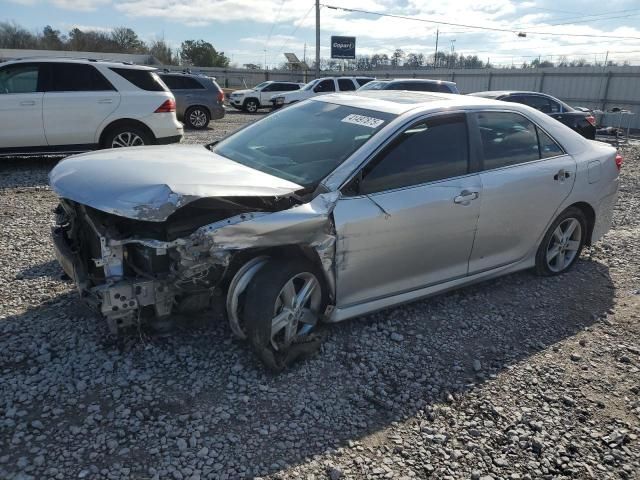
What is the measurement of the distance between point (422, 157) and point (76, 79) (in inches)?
274

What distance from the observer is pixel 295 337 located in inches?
129

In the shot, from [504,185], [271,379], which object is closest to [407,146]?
[504,185]

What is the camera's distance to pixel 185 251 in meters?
2.82

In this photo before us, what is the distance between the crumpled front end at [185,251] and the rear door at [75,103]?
579 centimetres

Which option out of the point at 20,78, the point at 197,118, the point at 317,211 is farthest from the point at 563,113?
the point at 317,211

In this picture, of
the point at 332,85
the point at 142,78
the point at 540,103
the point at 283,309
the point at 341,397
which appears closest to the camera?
the point at 341,397

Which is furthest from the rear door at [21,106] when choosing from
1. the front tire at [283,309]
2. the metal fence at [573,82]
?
the metal fence at [573,82]

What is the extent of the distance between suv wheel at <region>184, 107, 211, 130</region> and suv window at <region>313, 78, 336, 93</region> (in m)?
7.08

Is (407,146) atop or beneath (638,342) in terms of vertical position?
atop

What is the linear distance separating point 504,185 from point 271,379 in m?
2.31

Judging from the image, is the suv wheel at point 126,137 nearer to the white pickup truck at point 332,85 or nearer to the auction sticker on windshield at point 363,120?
the auction sticker on windshield at point 363,120

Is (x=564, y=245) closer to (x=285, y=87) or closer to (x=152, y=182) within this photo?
(x=152, y=182)

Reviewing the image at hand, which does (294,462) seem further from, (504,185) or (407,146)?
(504,185)

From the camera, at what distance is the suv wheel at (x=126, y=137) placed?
8516 millimetres
